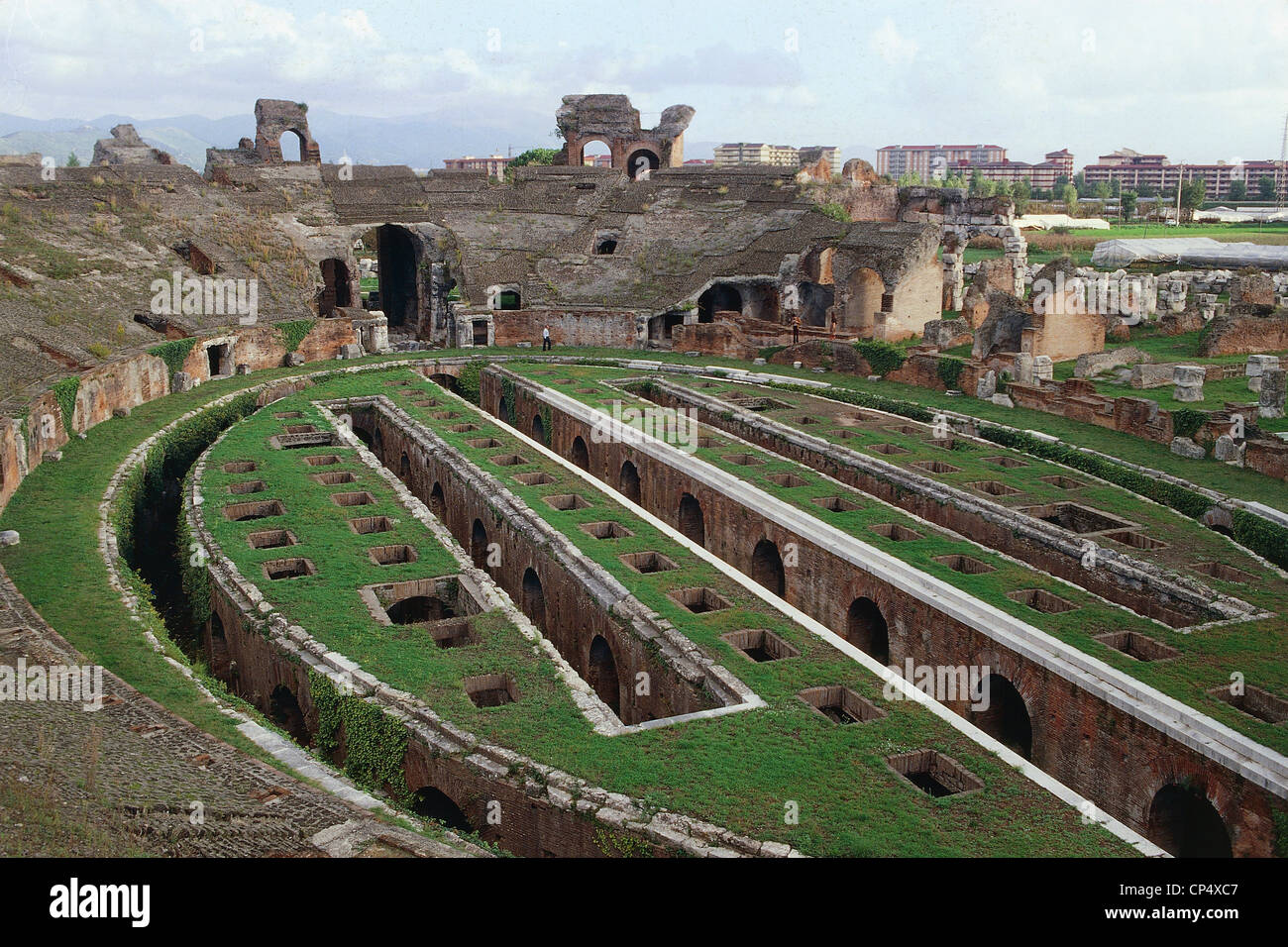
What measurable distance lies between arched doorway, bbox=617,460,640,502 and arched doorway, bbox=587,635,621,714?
27.5 feet

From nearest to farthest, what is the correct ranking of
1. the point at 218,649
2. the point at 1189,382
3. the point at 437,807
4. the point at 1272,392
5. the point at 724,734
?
the point at 724,734 < the point at 437,807 < the point at 218,649 < the point at 1272,392 < the point at 1189,382

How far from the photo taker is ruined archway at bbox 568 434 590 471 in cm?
2570

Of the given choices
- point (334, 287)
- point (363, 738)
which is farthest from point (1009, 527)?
point (334, 287)

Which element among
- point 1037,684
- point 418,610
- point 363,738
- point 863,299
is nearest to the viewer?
point 363,738

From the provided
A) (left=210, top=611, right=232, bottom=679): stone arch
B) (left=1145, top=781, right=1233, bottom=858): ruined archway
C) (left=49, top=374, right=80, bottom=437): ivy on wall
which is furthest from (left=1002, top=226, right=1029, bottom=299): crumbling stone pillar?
(left=210, top=611, right=232, bottom=679): stone arch


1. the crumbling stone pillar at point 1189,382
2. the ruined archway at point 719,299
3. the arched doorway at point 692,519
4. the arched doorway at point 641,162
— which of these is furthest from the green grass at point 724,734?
the arched doorway at point 641,162

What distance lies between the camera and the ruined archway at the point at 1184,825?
11.6 m

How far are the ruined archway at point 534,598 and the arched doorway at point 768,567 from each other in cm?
375

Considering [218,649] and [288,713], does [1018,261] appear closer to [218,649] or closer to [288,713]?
[218,649]

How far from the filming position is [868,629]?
1667cm

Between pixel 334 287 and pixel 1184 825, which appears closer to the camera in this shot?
pixel 1184 825

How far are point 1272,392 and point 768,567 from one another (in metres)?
11.1

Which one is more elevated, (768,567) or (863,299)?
(863,299)

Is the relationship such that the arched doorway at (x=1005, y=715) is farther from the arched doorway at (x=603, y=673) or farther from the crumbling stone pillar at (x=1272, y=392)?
the crumbling stone pillar at (x=1272, y=392)
